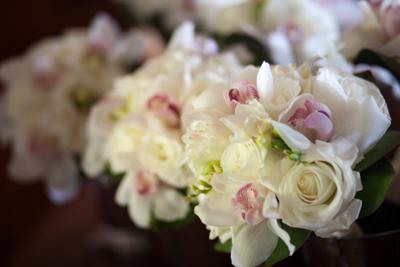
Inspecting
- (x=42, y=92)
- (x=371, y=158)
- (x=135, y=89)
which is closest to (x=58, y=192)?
(x=42, y=92)

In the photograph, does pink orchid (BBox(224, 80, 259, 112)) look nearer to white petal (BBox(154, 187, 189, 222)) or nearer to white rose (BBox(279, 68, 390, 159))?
white rose (BBox(279, 68, 390, 159))

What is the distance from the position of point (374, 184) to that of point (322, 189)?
7cm

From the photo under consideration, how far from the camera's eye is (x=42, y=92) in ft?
2.23

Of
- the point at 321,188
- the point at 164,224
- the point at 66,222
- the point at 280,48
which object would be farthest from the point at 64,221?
the point at 321,188

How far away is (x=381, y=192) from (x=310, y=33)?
13.0 inches

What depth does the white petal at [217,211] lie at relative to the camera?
310mm

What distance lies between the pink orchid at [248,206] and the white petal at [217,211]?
0.04ft

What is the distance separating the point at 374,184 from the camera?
317 mm

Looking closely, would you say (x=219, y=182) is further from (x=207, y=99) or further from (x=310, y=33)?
(x=310, y=33)

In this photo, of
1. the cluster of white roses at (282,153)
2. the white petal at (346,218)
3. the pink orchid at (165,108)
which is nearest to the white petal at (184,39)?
the pink orchid at (165,108)

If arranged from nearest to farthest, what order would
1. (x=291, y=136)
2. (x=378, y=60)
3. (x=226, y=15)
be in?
(x=291, y=136) < (x=378, y=60) < (x=226, y=15)

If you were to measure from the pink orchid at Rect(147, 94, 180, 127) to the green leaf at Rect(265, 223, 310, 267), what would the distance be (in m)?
0.18

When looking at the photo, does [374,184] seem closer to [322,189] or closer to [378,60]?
[322,189]

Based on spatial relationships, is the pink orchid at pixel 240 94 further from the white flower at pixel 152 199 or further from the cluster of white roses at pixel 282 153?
the white flower at pixel 152 199
